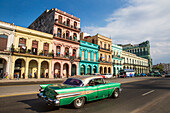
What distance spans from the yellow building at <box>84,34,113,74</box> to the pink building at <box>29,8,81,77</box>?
852cm

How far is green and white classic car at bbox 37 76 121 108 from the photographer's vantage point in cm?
Result: 444

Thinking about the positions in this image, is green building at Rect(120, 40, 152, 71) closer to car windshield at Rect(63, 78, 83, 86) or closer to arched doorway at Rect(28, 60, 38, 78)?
arched doorway at Rect(28, 60, 38, 78)

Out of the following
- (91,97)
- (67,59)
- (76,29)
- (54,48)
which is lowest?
(91,97)

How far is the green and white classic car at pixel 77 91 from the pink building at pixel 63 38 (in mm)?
21720

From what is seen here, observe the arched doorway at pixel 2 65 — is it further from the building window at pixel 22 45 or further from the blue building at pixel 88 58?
the blue building at pixel 88 58

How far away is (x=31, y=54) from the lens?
80.3 ft

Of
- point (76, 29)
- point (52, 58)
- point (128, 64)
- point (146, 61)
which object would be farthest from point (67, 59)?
point (146, 61)

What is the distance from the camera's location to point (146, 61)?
75.4m

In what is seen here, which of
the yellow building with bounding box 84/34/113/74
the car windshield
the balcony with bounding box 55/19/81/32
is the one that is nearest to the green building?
the yellow building with bounding box 84/34/113/74

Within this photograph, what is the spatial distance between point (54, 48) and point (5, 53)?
10465 millimetres

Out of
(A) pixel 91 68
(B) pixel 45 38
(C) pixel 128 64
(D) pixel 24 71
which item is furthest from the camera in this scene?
(C) pixel 128 64

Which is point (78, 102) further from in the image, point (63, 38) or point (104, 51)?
point (104, 51)

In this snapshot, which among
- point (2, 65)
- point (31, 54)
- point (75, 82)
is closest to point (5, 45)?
point (2, 65)

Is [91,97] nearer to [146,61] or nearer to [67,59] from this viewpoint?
[67,59]
